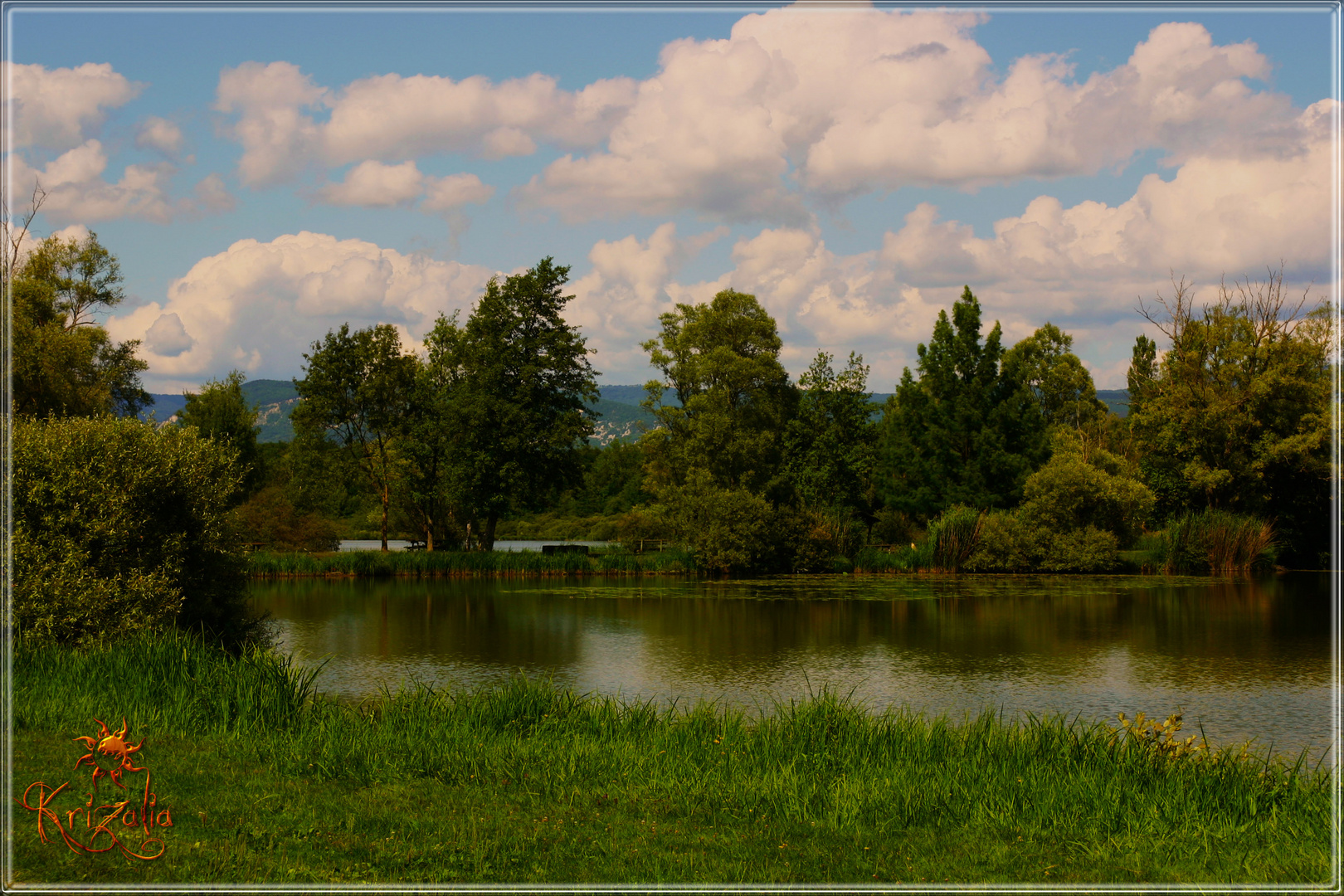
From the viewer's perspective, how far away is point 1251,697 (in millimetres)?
13477

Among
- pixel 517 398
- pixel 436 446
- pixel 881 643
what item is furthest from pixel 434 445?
pixel 881 643

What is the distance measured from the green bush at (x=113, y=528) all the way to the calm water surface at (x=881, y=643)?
8.26 feet

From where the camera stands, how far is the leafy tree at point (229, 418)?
45.8m

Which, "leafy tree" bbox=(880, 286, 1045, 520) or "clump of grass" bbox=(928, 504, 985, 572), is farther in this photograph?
"leafy tree" bbox=(880, 286, 1045, 520)

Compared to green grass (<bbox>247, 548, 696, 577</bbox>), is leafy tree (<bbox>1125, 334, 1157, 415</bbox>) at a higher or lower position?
higher

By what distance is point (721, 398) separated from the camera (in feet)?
149

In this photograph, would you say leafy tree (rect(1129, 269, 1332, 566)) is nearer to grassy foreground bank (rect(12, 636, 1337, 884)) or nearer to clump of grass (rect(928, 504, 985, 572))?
clump of grass (rect(928, 504, 985, 572))

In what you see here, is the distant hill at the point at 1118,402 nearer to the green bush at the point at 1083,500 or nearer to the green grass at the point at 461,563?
the green bush at the point at 1083,500

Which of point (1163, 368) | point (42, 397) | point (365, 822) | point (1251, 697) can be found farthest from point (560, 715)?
point (1163, 368)

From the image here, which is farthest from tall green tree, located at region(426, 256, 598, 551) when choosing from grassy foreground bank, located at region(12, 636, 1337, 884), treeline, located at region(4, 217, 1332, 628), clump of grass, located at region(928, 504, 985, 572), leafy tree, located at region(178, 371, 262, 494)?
grassy foreground bank, located at region(12, 636, 1337, 884)

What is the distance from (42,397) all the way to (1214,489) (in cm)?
4096

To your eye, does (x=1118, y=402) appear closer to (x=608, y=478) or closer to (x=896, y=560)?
(x=896, y=560)

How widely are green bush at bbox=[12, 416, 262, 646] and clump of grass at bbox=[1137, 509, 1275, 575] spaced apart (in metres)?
32.1

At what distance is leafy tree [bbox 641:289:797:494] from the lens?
142ft
